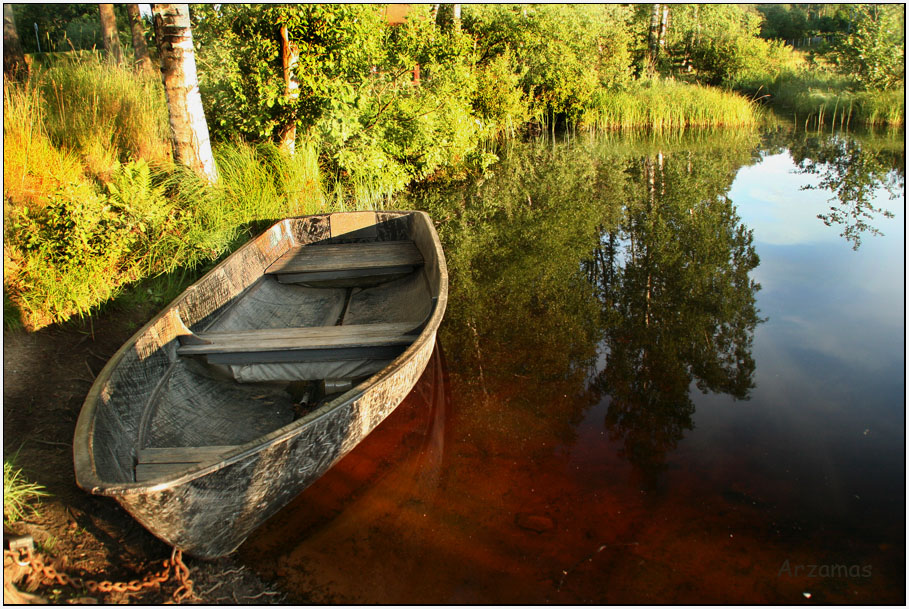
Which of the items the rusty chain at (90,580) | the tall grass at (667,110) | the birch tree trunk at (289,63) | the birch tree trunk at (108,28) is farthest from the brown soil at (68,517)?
the tall grass at (667,110)

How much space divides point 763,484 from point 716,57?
2212cm

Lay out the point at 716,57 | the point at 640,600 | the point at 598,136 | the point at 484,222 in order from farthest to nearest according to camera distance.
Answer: the point at 716,57
the point at 598,136
the point at 484,222
the point at 640,600

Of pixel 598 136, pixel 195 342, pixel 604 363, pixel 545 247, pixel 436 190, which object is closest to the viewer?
pixel 195 342

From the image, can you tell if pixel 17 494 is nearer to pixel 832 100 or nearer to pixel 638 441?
pixel 638 441

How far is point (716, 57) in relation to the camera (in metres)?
21.8

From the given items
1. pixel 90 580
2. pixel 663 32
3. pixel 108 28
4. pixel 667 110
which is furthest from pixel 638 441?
pixel 663 32

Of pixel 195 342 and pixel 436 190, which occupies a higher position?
pixel 195 342

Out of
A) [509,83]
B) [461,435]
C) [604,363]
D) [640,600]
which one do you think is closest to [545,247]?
[604,363]

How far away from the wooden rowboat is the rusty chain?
142mm

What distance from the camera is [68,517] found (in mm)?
2777

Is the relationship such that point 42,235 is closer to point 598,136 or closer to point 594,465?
point 594,465

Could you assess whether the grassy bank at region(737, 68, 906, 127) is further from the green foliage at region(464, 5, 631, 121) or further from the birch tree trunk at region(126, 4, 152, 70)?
the birch tree trunk at region(126, 4, 152, 70)

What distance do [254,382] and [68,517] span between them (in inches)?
46.7

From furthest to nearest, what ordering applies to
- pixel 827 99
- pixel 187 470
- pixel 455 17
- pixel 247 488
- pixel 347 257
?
1. pixel 827 99
2. pixel 455 17
3. pixel 347 257
4. pixel 247 488
5. pixel 187 470
